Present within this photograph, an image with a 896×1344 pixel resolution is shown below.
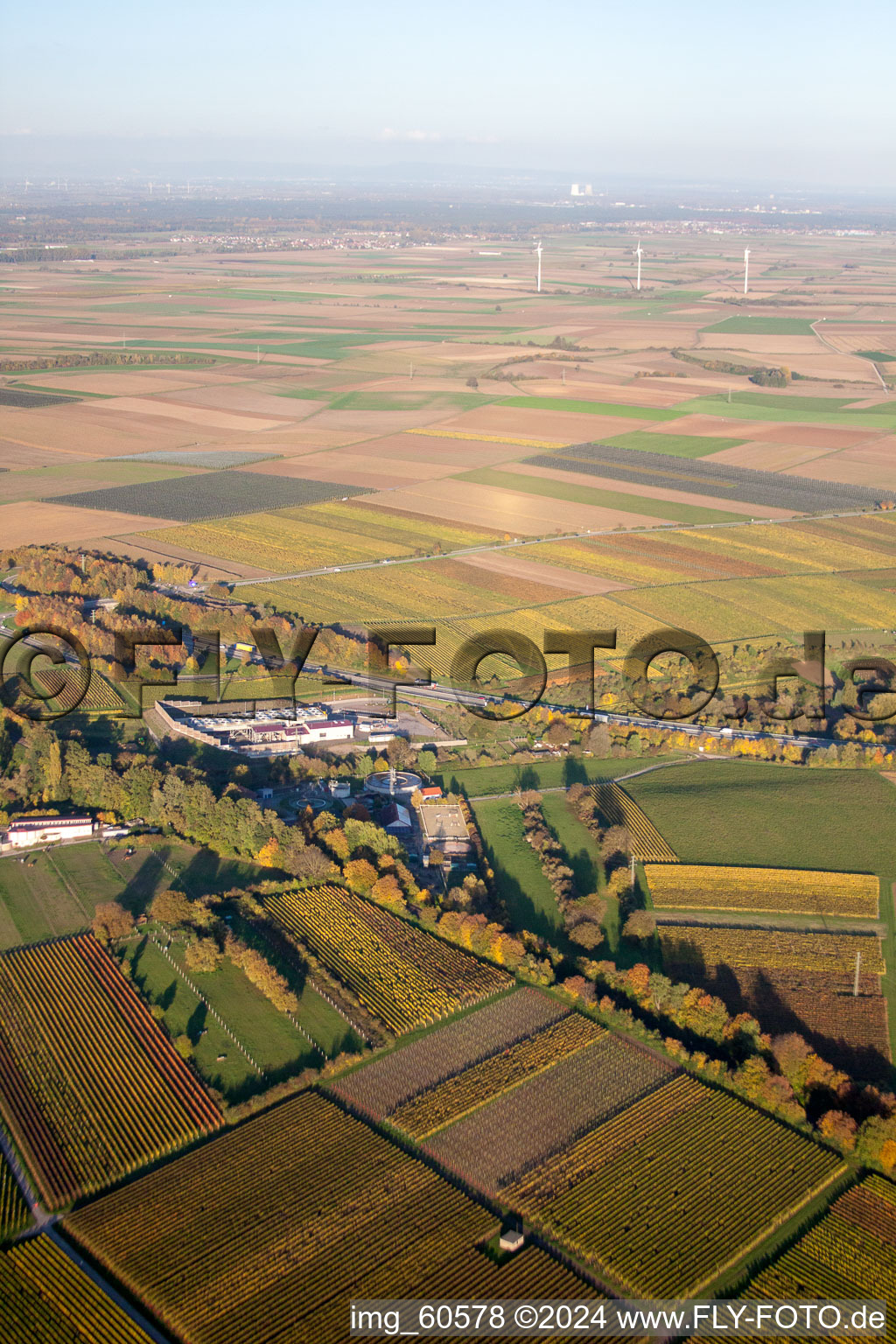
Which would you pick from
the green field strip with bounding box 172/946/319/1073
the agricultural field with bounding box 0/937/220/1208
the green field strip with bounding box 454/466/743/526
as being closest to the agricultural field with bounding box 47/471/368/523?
the green field strip with bounding box 454/466/743/526

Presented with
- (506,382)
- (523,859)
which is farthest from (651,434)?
(523,859)

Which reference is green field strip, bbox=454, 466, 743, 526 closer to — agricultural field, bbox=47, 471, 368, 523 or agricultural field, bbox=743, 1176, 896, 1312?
agricultural field, bbox=47, 471, 368, 523

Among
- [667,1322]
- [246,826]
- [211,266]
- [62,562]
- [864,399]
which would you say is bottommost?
[667,1322]

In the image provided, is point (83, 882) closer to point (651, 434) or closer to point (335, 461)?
point (335, 461)

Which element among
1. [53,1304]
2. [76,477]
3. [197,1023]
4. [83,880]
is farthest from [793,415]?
[53,1304]

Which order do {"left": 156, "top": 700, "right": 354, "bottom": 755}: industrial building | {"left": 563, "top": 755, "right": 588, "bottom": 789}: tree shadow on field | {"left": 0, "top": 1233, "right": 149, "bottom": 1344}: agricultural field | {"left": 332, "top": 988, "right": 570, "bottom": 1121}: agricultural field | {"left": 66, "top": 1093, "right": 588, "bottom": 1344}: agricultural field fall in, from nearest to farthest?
1. {"left": 0, "top": 1233, "right": 149, "bottom": 1344}: agricultural field
2. {"left": 66, "top": 1093, "right": 588, "bottom": 1344}: agricultural field
3. {"left": 332, "top": 988, "right": 570, "bottom": 1121}: agricultural field
4. {"left": 563, "top": 755, "right": 588, "bottom": 789}: tree shadow on field
5. {"left": 156, "top": 700, "right": 354, "bottom": 755}: industrial building
